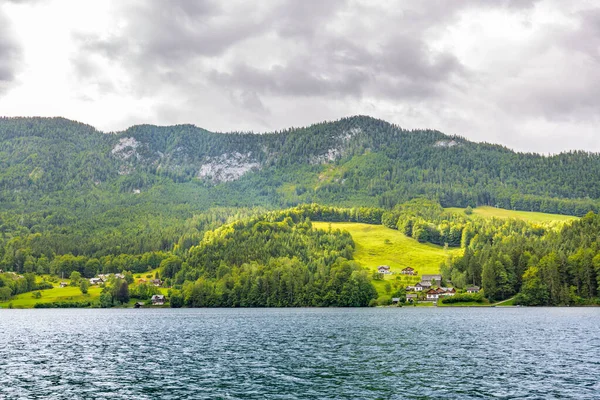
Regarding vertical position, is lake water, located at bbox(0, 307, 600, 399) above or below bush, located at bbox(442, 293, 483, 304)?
below

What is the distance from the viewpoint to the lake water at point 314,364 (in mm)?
47469

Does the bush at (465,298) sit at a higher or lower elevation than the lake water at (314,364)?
higher

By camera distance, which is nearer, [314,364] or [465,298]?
[314,364]

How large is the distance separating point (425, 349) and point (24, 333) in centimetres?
8042

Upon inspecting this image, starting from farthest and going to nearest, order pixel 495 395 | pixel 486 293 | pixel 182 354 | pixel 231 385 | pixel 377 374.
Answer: pixel 486 293 → pixel 182 354 → pixel 377 374 → pixel 231 385 → pixel 495 395

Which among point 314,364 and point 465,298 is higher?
point 465,298

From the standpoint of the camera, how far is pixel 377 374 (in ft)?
181

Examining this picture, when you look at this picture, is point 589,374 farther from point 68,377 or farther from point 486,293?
point 486,293

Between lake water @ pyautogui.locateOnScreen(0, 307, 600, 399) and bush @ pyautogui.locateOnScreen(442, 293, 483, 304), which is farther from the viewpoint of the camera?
bush @ pyautogui.locateOnScreen(442, 293, 483, 304)

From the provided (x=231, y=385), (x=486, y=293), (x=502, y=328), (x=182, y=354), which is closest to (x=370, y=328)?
(x=502, y=328)

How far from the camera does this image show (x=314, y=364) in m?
62.3

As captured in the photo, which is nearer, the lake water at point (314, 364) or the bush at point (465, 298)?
the lake water at point (314, 364)

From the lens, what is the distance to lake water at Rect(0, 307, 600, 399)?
156ft

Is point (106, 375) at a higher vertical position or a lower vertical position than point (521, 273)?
lower
